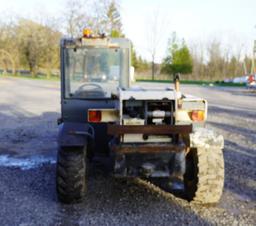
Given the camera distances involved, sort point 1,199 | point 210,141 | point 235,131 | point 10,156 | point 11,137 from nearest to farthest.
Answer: point 210,141 → point 1,199 → point 10,156 → point 11,137 → point 235,131

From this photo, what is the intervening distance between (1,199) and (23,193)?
350 millimetres

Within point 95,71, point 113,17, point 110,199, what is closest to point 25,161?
point 95,71

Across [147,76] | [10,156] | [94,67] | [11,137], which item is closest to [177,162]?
[94,67]

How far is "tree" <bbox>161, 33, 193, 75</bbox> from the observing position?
54.5 metres

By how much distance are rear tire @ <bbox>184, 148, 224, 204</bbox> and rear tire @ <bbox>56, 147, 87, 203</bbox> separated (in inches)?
57.9

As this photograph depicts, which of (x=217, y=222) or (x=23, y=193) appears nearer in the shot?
(x=217, y=222)

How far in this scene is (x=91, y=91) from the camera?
605cm

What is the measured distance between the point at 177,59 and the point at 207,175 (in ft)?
166

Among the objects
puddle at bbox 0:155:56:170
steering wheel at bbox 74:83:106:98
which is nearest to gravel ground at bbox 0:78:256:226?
puddle at bbox 0:155:56:170

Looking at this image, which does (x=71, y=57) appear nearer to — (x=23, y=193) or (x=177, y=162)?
(x=23, y=193)

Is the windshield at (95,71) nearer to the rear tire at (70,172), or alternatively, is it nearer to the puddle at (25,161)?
the rear tire at (70,172)

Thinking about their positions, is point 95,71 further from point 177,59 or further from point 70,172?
point 177,59

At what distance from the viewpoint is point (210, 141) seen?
15.6ft

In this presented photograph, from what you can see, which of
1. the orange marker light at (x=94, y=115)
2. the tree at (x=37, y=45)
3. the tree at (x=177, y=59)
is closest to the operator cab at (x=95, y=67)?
the orange marker light at (x=94, y=115)
